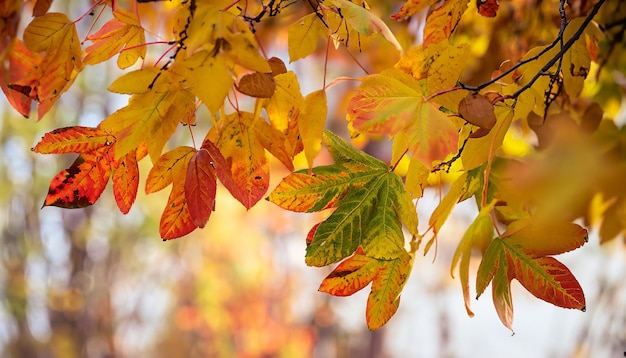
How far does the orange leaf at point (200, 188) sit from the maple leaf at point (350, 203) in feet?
0.18

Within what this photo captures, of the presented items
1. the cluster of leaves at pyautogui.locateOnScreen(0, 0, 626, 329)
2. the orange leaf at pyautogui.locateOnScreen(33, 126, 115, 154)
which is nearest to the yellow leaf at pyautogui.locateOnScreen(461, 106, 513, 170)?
the cluster of leaves at pyautogui.locateOnScreen(0, 0, 626, 329)

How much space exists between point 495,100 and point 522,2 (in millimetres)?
973

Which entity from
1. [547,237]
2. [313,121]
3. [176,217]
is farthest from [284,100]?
[547,237]

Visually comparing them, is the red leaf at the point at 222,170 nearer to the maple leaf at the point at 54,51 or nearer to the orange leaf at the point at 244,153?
the orange leaf at the point at 244,153

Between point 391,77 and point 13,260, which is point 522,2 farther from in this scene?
point 13,260

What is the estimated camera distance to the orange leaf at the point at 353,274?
549mm

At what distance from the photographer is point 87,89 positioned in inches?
178

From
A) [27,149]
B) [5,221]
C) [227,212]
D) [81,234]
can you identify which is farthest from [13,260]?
[227,212]

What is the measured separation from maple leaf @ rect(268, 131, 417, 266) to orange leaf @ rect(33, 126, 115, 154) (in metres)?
0.16

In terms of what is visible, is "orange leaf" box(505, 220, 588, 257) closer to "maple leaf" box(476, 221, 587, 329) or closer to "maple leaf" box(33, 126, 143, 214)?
"maple leaf" box(476, 221, 587, 329)

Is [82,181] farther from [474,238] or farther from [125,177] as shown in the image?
[474,238]

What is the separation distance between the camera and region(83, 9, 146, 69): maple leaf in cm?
52

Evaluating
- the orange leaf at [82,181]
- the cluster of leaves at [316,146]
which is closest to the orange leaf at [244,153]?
the cluster of leaves at [316,146]

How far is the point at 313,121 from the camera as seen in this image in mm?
518
